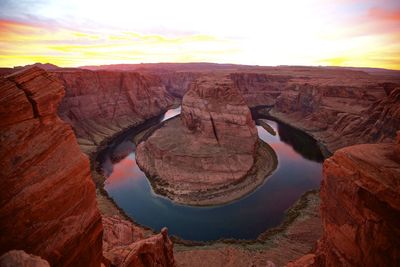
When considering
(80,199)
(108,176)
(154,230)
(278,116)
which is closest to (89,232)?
(80,199)

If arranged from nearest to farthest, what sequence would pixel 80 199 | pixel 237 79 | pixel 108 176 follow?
1. pixel 80 199
2. pixel 108 176
3. pixel 237 79

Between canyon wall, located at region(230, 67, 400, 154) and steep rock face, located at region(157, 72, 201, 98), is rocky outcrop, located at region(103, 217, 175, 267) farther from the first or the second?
steep rock face, located at region(157, 72, 201, 98)

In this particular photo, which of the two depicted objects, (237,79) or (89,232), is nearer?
(89,232)

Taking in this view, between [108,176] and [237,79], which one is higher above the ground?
[237,79]

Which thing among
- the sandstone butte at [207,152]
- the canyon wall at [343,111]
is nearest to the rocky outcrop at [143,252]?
the sandstone butte at [207,152]

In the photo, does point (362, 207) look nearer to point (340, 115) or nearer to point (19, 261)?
point (19, 261)

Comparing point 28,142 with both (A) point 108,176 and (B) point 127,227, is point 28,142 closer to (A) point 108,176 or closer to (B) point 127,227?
(B) point 127,227

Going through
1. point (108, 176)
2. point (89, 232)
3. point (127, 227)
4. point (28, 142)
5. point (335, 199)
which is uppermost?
point (28, 142)
